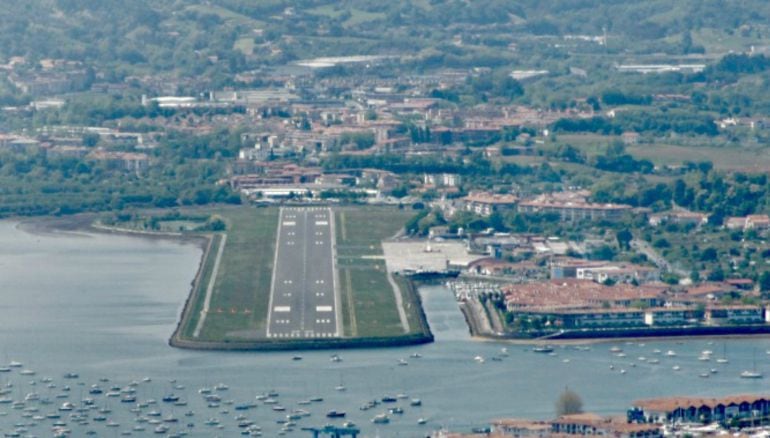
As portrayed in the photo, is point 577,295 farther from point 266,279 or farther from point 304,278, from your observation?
point 266,279

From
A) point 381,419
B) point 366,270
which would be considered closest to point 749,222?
point 366,270

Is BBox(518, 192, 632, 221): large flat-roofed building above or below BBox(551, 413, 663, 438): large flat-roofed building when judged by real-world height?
below

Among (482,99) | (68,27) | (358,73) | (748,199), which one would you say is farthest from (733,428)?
(68,27)

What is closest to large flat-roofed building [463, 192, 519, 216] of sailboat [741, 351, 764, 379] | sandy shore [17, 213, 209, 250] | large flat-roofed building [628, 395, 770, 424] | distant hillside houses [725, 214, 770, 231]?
distant hillside houses [725, 214, 770, 231]

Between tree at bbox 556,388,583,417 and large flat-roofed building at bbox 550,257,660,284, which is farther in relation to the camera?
large flat-roofed building at bbox 550,257,660,284

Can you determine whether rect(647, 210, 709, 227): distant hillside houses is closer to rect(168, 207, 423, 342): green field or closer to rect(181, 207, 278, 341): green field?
rect(168, 207, 423, 342): green field

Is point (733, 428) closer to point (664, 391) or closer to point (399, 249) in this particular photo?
point (664, 391)

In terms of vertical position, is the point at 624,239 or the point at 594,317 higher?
the point at 594,317
